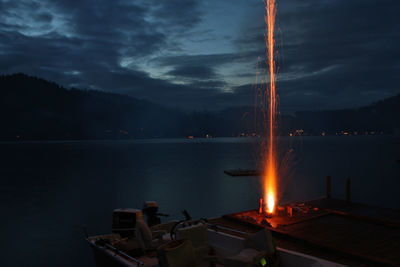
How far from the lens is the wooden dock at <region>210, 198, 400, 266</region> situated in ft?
30.8

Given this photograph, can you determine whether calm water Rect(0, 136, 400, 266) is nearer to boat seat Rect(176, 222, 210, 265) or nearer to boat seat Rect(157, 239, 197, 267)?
boat seat Rect(176, 222, 210, 265)

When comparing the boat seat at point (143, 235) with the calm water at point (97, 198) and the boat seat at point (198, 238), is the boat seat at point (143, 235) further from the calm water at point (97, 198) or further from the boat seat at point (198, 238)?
the calm water at point (97, 198)

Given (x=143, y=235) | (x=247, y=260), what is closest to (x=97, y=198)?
(x=143, y=235)

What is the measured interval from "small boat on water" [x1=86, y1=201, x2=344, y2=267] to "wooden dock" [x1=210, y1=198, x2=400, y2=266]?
9.29ft

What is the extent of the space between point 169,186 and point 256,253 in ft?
124

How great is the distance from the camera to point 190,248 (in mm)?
6145

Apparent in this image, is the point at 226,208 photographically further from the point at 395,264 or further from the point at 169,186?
the point at 395,264

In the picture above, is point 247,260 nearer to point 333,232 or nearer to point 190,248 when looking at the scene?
point 190,248

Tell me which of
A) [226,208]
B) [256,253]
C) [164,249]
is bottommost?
[226,208]

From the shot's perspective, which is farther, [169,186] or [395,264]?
[169,186]

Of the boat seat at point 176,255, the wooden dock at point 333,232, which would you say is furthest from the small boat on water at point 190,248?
the wooden dock at point 333,232

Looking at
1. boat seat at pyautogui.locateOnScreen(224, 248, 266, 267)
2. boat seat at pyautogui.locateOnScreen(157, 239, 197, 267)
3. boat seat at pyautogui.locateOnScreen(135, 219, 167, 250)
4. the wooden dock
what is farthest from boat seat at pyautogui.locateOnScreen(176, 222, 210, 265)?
the wooden dock

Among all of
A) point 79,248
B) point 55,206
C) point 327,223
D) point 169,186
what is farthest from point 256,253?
point 169,186

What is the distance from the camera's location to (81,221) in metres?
25.3
